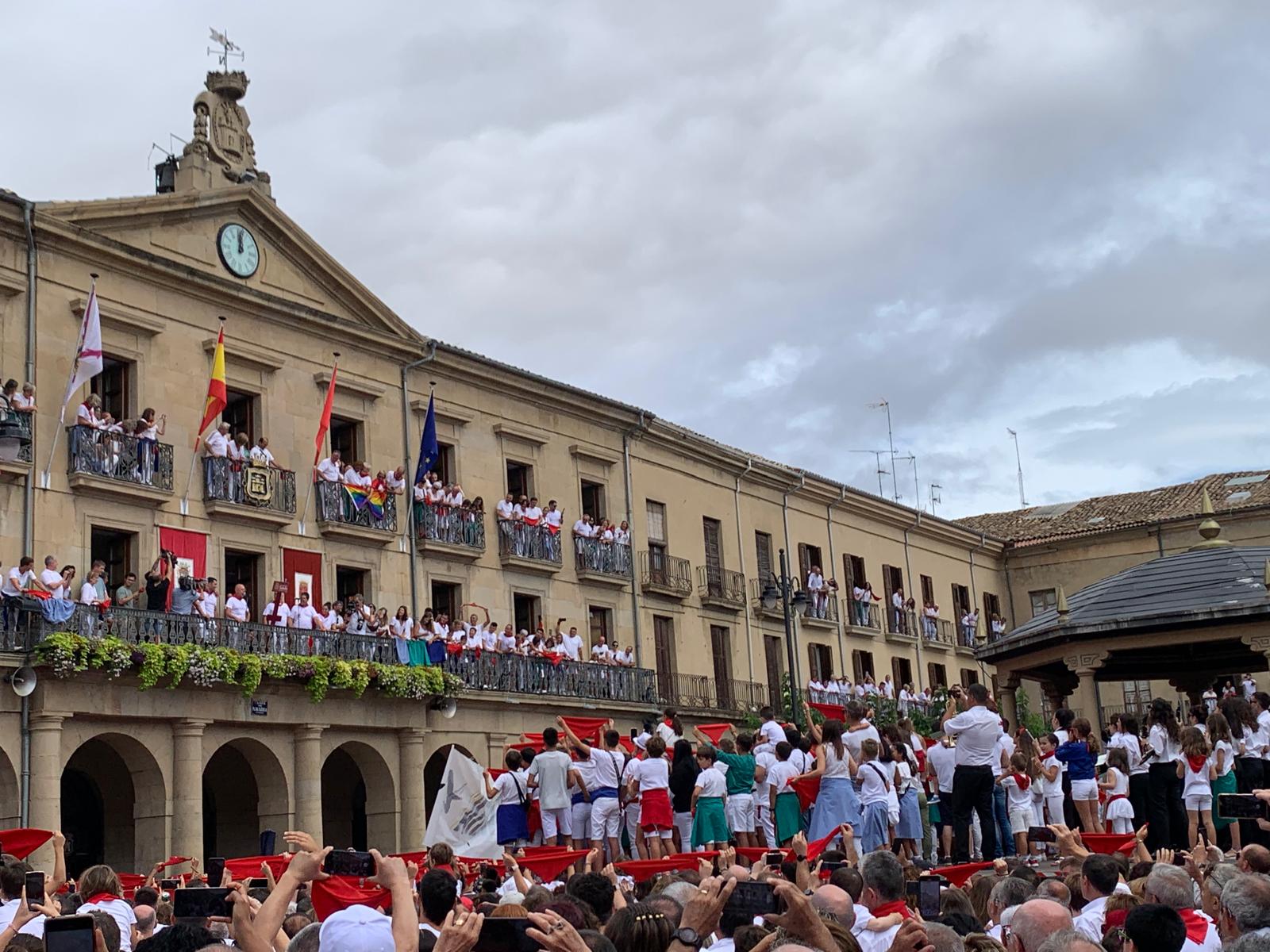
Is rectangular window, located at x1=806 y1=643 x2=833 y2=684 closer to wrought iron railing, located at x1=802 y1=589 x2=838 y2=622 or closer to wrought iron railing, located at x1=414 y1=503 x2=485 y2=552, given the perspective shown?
wrought iron railing, located at x1=802 y1=589 x2=838 y2=622

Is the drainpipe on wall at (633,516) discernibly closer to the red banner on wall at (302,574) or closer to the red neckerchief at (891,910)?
the red banner on wall at (302,574)

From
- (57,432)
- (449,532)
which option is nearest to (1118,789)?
(57,432)

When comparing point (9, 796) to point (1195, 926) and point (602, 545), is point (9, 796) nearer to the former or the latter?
point (602, 545)

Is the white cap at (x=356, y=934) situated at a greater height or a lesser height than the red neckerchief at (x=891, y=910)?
greater

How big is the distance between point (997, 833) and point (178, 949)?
1425 cm

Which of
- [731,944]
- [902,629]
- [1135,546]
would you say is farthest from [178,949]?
[1135,546]

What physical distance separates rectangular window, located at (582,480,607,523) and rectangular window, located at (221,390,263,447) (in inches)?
387

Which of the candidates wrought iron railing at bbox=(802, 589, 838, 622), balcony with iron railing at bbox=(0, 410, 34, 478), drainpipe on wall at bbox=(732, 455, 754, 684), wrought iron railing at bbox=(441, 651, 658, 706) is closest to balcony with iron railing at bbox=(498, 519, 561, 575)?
wrought iron railing at bbox=(441, 651, 658, 706)

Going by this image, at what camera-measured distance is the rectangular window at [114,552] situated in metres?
26.6

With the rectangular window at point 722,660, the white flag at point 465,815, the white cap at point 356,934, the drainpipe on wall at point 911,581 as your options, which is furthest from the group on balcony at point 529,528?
the white cap at point 356,934

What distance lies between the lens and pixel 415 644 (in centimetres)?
2989

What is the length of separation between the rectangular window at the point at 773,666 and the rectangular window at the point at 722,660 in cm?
161

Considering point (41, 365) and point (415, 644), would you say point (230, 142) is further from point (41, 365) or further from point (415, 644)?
point (415, 644)

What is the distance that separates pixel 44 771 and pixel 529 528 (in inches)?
505
